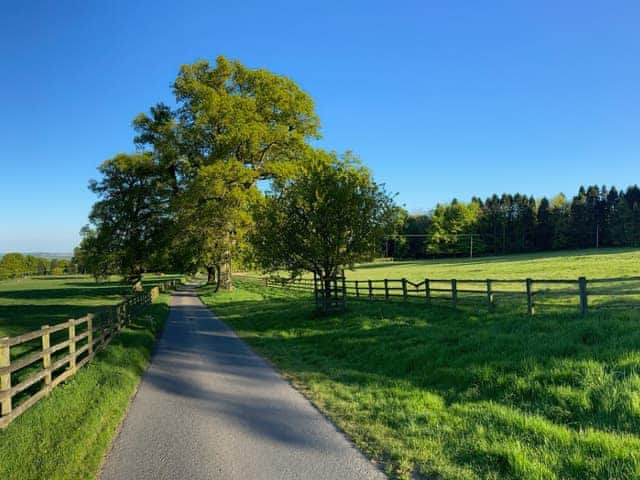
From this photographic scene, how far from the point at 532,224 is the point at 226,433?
10794 centimetres

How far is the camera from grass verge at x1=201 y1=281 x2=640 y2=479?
4891mm

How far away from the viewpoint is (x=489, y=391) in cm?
724

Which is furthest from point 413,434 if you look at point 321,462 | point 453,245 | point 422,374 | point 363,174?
point 453,245

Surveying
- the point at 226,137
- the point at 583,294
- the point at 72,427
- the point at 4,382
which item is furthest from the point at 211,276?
the point at 72,427

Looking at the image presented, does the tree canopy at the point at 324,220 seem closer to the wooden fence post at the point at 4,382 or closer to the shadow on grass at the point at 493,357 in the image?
the shadow on grass at the point at 493,357

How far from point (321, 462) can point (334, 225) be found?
13070mm

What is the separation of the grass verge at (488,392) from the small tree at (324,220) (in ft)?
17.4

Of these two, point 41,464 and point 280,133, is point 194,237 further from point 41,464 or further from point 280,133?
point 41,464

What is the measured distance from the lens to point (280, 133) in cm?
Result: 3053

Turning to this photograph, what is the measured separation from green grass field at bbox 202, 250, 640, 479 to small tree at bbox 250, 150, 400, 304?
5.20m

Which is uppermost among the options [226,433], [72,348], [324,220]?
[324,220]

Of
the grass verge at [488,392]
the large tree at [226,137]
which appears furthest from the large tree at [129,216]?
the grass verge at [488,392]

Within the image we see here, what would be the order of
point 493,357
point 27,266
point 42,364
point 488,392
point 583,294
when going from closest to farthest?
point 488,392 → point 493,357 → point 42,364 → point 583,294 → point 27,266

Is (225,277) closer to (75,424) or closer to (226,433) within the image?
(75,424)
